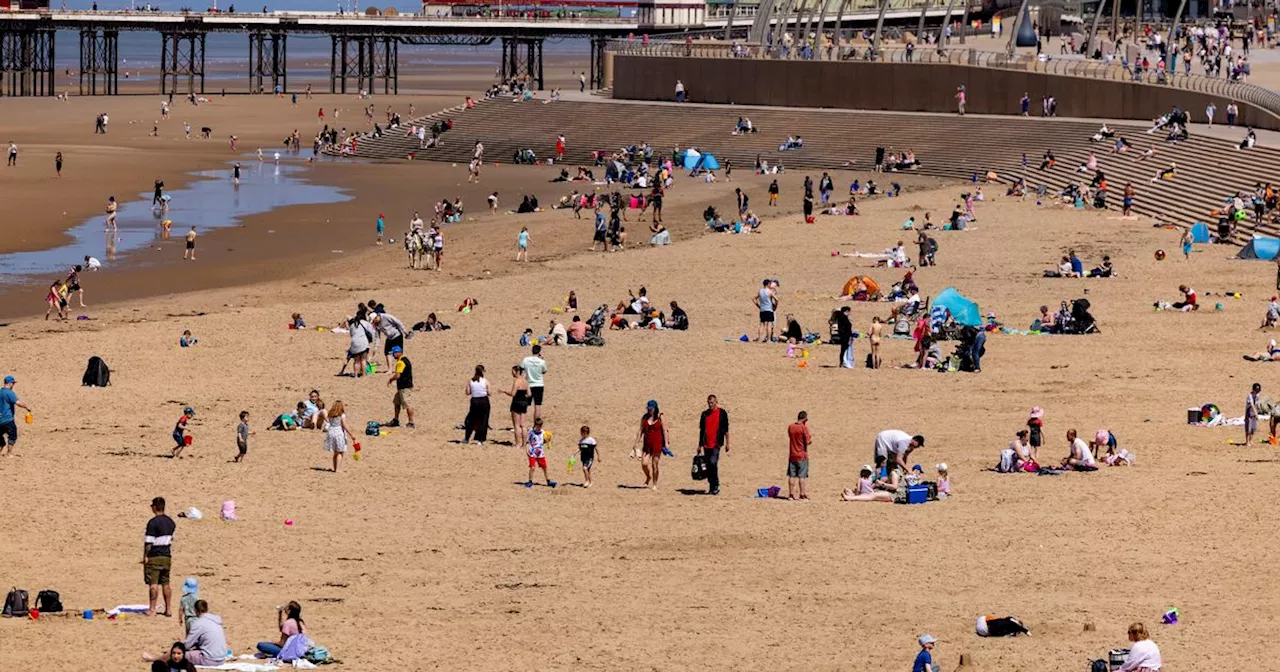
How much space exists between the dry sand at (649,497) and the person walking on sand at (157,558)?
0.22 m

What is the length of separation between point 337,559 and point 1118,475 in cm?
835

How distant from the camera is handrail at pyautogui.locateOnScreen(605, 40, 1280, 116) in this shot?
184ft

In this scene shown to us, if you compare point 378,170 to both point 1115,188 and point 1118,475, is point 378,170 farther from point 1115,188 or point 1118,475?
point 1118,475

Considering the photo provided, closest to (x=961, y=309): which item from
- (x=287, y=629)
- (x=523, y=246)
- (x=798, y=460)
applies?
(x=798, y=460)

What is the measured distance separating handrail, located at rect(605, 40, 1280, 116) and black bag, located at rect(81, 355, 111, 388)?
3449 centimetres

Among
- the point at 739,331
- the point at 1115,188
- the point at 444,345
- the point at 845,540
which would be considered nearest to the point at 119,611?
the point at 845,540

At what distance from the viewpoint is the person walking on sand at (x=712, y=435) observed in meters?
21.0

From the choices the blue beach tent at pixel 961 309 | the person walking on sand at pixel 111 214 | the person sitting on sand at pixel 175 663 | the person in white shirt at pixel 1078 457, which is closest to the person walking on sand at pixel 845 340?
the blue beach tent at pixel 961 309

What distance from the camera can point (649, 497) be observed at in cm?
2147

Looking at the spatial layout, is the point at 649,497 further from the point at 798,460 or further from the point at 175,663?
the point at 175,663

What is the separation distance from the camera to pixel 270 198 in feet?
179

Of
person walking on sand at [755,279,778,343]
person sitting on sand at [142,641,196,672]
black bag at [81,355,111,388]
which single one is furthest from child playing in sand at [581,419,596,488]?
person walking on sand at [755,279,778,343]

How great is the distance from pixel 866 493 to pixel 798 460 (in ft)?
2.64

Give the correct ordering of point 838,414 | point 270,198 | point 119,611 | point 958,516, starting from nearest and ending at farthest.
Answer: point 119,611 < point 958,516 < point 838,414 < point 270,198
